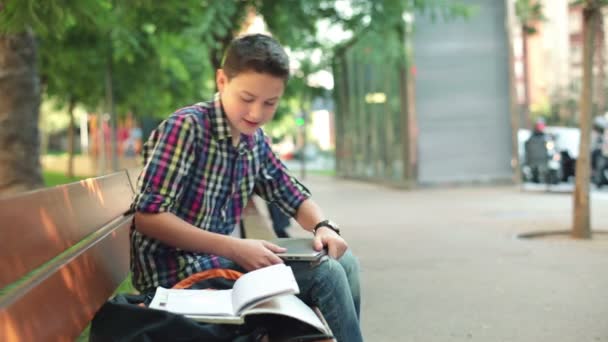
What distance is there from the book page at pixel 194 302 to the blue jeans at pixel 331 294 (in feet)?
0.90

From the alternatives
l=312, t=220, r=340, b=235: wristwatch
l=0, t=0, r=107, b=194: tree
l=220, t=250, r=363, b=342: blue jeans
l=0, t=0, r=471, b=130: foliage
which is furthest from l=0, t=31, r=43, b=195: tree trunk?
l=220, t=250, r=363, b=342: blue jeans

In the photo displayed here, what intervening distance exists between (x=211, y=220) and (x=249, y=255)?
37cm

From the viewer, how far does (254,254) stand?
3.25 m

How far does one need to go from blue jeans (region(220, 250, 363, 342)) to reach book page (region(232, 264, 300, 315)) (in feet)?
0.72

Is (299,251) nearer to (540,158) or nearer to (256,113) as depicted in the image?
(256,113)

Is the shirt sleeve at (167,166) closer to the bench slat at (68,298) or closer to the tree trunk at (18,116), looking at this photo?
the bench slat at (68,298)

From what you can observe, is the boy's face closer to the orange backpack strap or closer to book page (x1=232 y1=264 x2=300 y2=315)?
the orange backpack strap

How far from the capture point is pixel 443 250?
9430mm

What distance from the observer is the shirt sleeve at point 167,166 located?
3.34 m

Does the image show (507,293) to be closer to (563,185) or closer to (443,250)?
(443,250)

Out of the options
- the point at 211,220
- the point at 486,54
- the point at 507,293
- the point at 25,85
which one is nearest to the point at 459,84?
the point at 486,54

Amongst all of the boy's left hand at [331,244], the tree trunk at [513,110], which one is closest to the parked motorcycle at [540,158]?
the tree trunk at [513,110]

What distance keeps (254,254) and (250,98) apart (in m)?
0.54

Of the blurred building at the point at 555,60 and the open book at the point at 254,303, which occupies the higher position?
the blurred building at the point at 555,60
